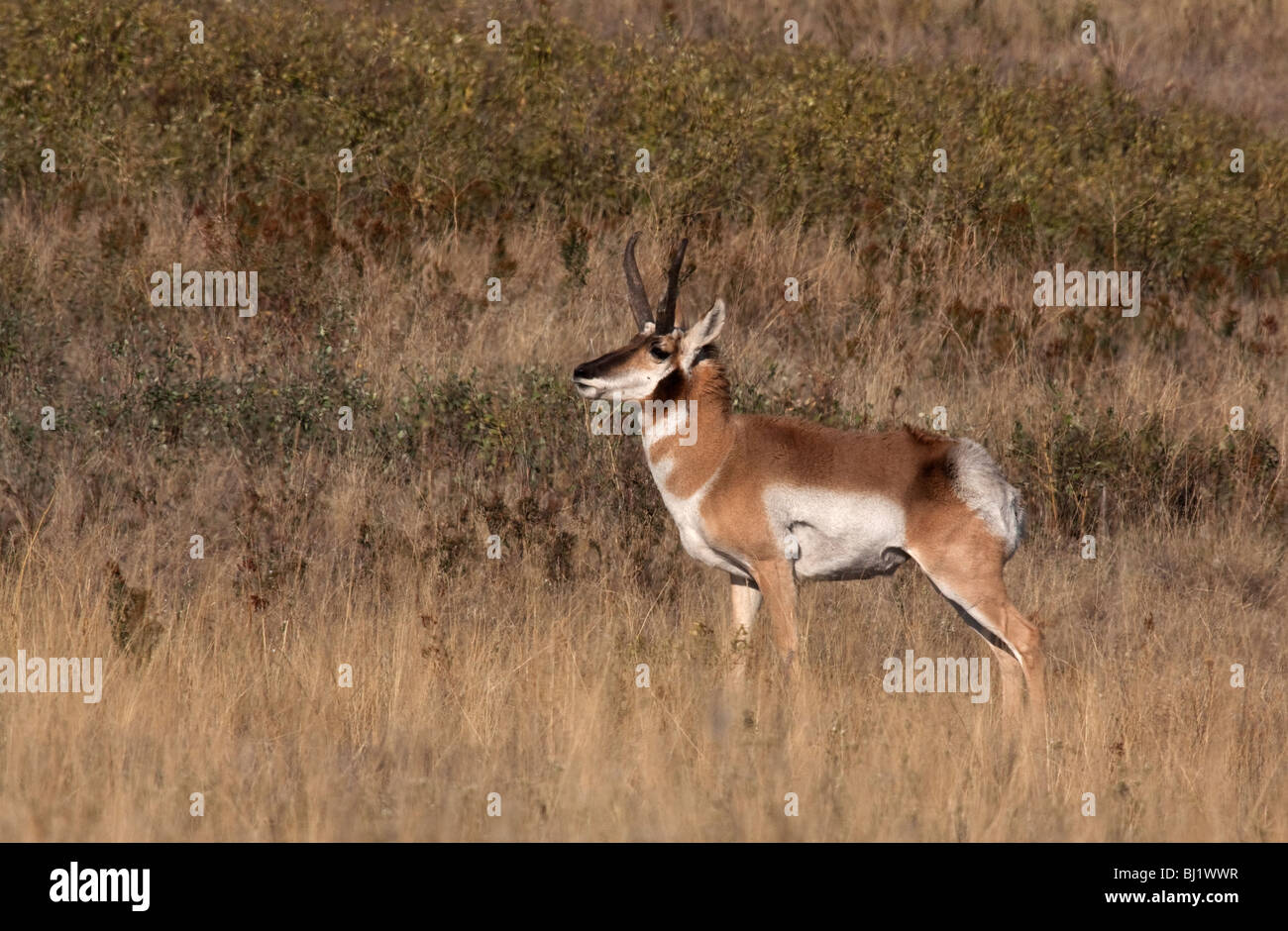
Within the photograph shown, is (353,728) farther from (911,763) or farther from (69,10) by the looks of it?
(69,10)

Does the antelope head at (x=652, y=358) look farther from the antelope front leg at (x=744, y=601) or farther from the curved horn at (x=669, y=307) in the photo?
the antelope front leg at (x=744, y=601)

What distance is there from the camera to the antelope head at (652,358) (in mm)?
7496

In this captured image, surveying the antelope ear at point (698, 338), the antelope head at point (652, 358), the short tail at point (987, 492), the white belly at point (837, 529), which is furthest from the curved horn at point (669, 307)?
the short tail at point (987, 492)

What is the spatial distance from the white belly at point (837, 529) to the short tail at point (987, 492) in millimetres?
320

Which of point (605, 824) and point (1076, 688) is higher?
point (1076, 688)

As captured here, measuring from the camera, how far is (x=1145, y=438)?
10781 mm

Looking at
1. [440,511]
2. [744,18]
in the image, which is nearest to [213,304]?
[440,511]

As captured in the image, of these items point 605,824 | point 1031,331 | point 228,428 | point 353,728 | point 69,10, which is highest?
point 69,10

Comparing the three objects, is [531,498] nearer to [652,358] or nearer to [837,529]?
[652,358]

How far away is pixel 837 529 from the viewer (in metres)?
7.31

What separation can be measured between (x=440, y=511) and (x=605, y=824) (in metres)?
4.34

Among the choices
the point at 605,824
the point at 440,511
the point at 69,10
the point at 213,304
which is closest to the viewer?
the point at 605,824

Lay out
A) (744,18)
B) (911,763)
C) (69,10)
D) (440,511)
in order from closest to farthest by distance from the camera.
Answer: (911,763), (440,511), (69,10), (744,18)

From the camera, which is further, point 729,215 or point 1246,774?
point 729,215
